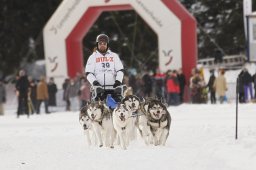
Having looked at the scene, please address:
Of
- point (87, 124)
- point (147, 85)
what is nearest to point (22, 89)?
point (147, 85)

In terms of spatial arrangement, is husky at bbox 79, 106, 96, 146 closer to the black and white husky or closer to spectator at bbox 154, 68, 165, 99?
the black and white husky

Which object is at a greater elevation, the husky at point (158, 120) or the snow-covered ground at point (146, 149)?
the husky at point (158, 120)

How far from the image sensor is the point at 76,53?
18141 millimetres

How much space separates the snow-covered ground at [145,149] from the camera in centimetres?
586

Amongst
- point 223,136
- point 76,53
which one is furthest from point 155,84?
point 223,136

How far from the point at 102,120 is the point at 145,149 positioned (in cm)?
77

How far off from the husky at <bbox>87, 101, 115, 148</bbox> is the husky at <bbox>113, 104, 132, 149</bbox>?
14 cm

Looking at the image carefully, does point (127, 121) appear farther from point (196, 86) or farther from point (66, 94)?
point (66, 94)

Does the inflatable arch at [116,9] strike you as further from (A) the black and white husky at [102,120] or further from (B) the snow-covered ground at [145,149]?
(A) the black and white husky at [102,120]

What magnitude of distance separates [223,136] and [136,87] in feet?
28.8

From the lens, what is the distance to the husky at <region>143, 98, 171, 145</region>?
24.0 ft

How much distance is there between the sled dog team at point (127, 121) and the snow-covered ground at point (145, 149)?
0.17m

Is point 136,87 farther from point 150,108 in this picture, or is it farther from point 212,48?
point 212,48

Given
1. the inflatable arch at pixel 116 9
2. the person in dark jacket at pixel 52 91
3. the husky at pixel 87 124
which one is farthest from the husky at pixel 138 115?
the person in dark jacket at pixel 52 91
